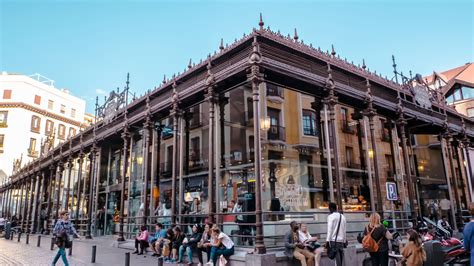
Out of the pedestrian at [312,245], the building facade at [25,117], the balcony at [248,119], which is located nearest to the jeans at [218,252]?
the pedestrian at [312,245]

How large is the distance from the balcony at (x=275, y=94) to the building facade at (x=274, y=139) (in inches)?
2.5

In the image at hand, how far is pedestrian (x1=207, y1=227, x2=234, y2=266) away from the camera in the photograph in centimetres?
915

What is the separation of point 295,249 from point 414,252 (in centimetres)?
286

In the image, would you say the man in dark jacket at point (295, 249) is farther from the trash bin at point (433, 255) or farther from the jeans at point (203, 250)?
the trash bin at point (433, 255)

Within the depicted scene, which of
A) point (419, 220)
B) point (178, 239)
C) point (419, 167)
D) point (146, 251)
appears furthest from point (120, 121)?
point (419, 167)

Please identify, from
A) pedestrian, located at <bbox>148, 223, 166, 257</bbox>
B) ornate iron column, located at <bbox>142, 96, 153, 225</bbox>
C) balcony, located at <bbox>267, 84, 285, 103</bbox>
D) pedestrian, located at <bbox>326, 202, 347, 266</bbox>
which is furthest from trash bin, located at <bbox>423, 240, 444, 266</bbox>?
ornate iron column, located at <bbox>142, 96, 153, 225</bbox>

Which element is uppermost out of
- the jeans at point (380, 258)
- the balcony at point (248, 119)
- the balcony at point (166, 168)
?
the balcony at point (248, 119)

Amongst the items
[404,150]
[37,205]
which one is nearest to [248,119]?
[404,150]

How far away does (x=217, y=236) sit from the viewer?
923 centimetres

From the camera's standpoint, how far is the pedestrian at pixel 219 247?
915cm

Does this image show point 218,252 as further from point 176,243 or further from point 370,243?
point 370,243

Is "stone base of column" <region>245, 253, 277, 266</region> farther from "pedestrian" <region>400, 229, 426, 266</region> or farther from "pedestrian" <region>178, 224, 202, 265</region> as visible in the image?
"pedestrian" <region>400, 229, 426, 266</region>

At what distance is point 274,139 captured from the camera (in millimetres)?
12992

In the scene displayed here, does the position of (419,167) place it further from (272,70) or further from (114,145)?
(114,145)
